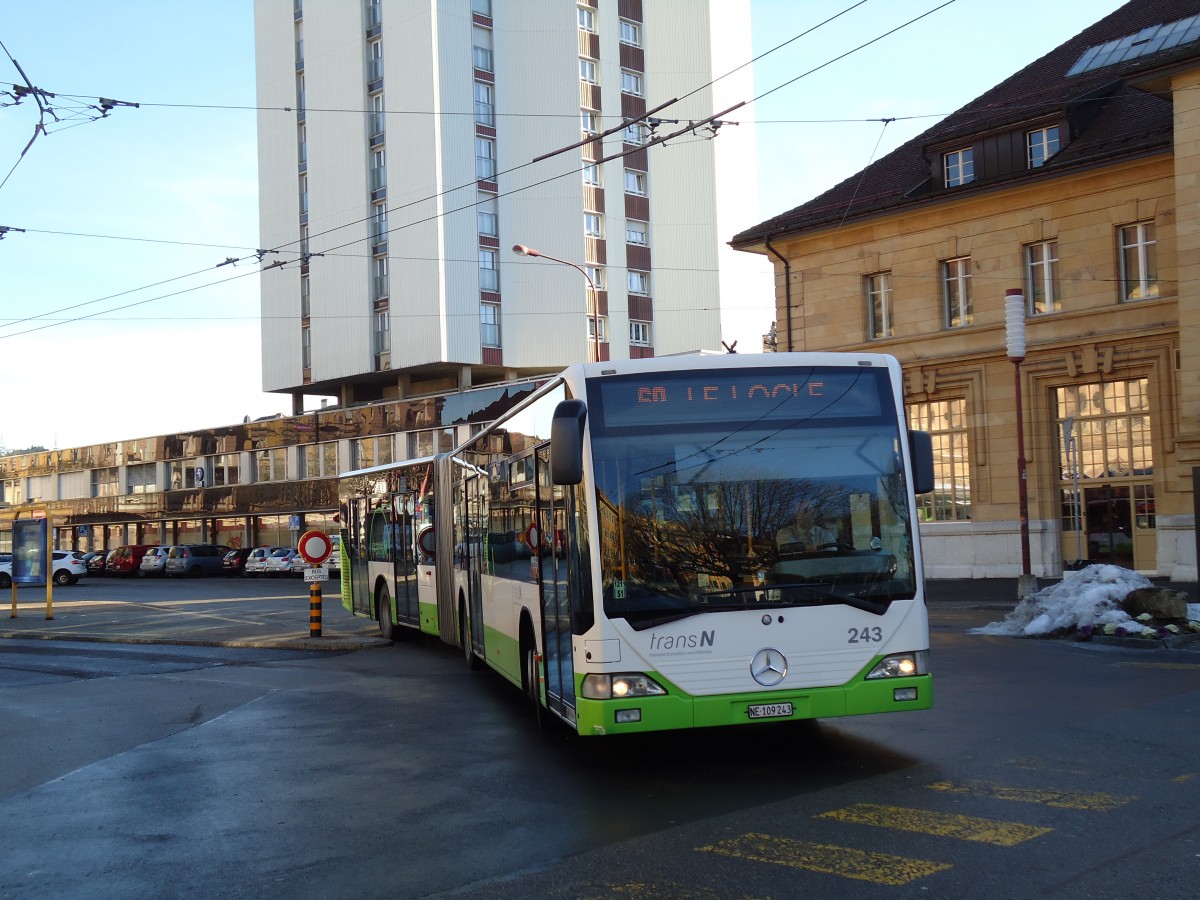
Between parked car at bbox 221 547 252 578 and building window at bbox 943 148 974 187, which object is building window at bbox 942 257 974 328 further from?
parked car at bbox 221 547 252 578

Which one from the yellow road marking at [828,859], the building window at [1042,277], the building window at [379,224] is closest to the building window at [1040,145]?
the building window at [1042,277]

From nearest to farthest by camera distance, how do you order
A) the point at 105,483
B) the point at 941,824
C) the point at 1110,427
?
1. the point at 941,824
2. the point at 1110,427
3. the point at 105,483

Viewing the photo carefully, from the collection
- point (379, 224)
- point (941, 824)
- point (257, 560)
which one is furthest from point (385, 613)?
point (379, 224)

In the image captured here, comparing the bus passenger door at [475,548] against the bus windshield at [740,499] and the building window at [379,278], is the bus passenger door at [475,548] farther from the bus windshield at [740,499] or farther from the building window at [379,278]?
the building window at [379,278]

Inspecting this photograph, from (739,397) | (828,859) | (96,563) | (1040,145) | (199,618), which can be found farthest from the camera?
(96,563)

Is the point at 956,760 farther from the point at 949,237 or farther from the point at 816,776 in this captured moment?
the point at 949,237

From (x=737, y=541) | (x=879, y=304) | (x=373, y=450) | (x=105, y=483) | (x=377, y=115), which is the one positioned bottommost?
(x=737, y=541)

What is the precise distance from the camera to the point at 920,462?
30.6 feet

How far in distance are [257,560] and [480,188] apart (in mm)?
19466

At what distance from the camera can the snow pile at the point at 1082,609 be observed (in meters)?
17.7

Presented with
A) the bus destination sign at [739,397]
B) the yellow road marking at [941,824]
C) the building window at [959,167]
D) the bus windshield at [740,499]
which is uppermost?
the building window at [959,167]

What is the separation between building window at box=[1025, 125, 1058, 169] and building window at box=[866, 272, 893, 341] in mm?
4379

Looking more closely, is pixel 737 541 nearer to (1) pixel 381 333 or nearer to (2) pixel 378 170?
(1) pixel 381 333

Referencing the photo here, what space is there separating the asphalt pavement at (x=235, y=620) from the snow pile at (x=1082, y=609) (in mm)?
3888
